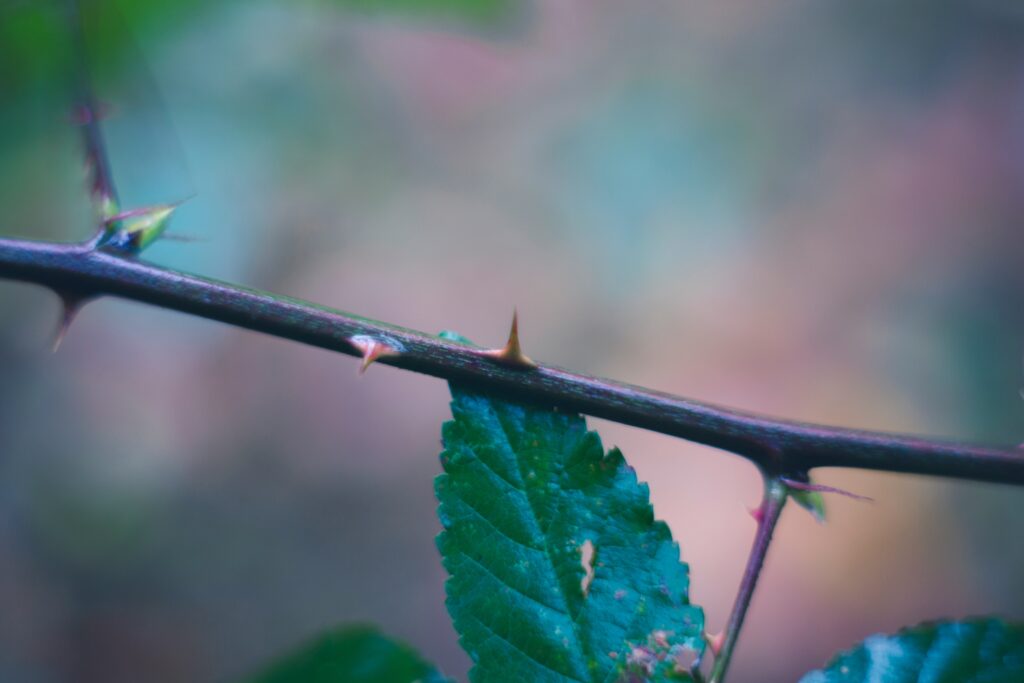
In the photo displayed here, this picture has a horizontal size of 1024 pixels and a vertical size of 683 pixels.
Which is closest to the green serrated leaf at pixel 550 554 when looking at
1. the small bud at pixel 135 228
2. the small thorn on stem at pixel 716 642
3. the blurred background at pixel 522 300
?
the small thorn on stem at pixel 716 642

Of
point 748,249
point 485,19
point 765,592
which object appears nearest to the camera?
point 485,19

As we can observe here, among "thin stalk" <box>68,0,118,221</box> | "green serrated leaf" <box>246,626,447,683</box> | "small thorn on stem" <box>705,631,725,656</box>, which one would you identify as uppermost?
"thin stalk" <box>68,0,118,221</box>

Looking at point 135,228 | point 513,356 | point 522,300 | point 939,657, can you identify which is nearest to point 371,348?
point 513,356

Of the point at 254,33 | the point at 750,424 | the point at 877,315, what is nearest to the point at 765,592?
the point at 877,315

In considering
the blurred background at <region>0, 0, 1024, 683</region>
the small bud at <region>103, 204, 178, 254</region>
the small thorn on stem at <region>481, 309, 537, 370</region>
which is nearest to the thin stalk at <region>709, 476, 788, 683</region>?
the small thorn on stem at <region>481, 309, 537, 370</region>

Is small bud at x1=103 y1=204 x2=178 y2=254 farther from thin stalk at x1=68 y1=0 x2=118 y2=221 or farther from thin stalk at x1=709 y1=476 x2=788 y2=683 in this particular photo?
thin stalk at x1=709 y1=476 x2=788 y2=683

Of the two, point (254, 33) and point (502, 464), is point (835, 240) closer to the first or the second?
point (254, 33)
